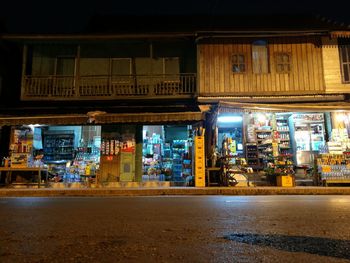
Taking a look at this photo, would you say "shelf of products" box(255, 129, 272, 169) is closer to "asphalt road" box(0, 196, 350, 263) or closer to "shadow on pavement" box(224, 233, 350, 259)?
"asphalt road" box(0, 196, 350, 263)

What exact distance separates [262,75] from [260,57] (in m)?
1.06

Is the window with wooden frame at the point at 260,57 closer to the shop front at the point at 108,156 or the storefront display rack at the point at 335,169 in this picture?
the shop front at the point at 108,156

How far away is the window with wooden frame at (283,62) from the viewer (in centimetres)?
1681

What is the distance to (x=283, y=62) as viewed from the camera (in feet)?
55.4

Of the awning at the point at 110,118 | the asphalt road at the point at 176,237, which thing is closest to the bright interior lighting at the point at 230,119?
the awning at the point at 110,118

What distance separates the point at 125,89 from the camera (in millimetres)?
17031

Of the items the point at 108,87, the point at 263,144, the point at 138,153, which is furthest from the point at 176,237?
the point at 263,144

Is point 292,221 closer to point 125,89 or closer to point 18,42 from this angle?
point 125,89

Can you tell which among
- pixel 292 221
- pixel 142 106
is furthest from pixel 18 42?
pixel 292 221

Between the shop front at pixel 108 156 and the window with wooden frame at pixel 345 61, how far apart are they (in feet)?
26.3

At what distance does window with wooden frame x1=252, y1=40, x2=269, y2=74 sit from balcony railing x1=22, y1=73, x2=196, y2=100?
334cm

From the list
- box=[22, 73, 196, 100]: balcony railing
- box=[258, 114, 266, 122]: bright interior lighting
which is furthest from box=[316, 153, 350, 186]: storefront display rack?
box=[22, 73, 196, 100]: balcony railing

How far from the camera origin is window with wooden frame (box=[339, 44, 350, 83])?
1664 cm

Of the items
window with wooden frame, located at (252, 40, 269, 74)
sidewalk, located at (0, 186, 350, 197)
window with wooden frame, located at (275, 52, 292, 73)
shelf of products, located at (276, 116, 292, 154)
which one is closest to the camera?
sidewalk, located at (0, 186, 350, 197)
